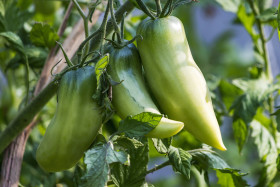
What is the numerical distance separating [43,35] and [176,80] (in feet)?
1.33

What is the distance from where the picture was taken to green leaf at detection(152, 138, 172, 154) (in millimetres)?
648

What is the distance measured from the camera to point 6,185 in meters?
0.80

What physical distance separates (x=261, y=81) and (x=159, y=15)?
438mm

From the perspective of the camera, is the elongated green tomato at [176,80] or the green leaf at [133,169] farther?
the green leaf at [133,169]

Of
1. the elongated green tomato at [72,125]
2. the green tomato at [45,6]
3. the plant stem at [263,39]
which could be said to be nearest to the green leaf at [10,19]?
the green tomato at [45,6]

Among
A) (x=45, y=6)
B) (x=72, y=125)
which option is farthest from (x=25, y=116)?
(x=45, y=6)

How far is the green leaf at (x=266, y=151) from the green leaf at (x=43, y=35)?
0.41m

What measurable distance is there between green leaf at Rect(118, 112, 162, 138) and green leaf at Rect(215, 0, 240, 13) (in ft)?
1.62

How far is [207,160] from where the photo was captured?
724 mm

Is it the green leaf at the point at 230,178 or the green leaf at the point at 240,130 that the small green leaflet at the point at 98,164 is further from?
the green leaf at the point at 240,130

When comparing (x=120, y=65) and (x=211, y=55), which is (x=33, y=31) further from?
(x=211, y=55)

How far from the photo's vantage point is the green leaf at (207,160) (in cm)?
72

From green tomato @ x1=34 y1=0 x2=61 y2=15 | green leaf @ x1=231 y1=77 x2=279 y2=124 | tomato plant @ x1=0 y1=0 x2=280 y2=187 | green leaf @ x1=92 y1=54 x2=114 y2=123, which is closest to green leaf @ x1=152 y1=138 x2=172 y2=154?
tomato plant @ x1=0 y1=0 x2=280 y2=187

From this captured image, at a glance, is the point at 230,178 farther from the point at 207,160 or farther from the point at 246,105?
the point at 246,105
